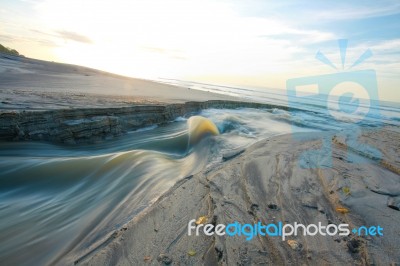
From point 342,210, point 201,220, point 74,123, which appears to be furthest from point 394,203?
point 74,123

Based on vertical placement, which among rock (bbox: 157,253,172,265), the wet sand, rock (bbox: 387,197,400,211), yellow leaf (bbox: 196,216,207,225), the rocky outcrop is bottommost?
rock (bbox: 157,253,172,265)

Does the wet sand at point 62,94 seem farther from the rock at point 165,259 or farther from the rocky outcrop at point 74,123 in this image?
the rock at point 165,259

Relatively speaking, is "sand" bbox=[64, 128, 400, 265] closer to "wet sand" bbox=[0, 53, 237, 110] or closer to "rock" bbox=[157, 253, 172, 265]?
"rock" bbox=[157, 253, 172, 265]

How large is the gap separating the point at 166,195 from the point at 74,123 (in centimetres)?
447

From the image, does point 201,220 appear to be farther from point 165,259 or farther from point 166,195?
point 166,195

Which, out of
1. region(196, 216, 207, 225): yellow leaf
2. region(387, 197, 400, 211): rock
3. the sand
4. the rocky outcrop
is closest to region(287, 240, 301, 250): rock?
the sand

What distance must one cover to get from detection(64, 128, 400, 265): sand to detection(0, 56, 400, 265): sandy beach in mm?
16

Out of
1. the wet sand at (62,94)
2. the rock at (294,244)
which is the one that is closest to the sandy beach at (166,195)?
the rock at (294,244)

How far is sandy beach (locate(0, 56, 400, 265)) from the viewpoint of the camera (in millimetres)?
2725

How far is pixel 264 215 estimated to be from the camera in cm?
334

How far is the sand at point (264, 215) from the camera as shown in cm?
260

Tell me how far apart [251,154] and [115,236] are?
4.28 meters

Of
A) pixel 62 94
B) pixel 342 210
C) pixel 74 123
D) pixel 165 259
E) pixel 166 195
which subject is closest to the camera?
pixel 165 259

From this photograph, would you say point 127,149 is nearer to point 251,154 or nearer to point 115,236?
point 251,154
